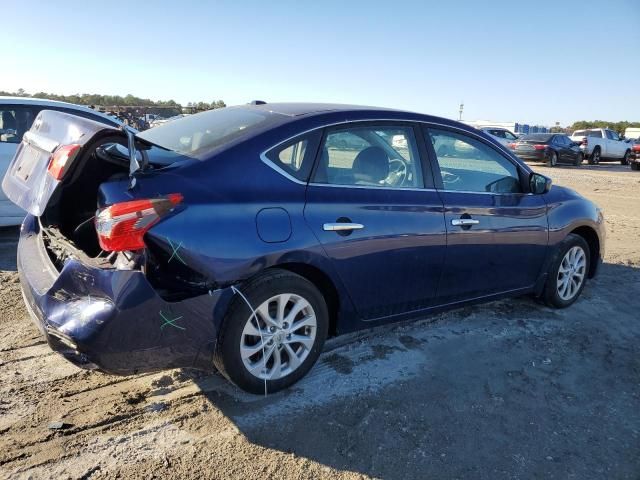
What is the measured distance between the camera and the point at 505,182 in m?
4.46

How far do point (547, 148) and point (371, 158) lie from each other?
21471 millimetres

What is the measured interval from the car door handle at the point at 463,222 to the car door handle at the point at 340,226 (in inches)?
34.4

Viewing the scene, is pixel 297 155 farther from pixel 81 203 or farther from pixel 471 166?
pixel 471 166

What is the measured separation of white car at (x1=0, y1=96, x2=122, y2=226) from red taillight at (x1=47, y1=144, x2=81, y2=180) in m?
3.45

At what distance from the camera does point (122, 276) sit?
8.70 feet

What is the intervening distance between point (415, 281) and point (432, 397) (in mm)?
806

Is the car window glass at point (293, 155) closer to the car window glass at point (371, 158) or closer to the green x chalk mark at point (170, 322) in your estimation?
the car window glass at point (371, 158)

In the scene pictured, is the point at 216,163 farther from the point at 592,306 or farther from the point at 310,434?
the point at 592,306

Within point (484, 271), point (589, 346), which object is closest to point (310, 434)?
point (484, 271)

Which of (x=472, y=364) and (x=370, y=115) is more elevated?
(x=370, y=115)

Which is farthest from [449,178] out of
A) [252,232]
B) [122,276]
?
[122,276]

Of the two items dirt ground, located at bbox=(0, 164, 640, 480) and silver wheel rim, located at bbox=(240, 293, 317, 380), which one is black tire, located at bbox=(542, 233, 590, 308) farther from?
silver wheel rim, located at bbox=(240, 293, 317, 380)

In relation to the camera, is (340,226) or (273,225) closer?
(273,225)

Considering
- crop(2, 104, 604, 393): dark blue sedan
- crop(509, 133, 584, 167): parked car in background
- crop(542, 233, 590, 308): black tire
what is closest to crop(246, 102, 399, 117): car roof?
crop(2, 104, 604, 393): dark blue sedan
